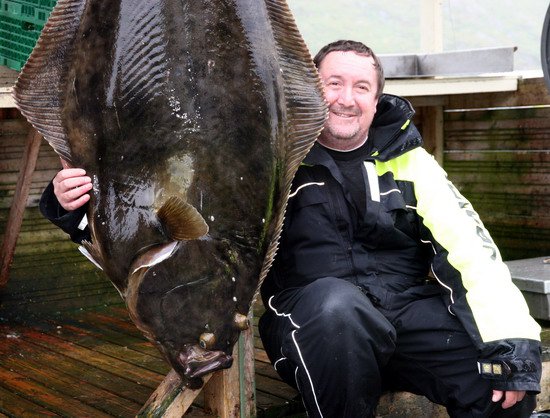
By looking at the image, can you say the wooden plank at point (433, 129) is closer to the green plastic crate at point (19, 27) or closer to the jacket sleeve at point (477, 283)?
the green plastic crate at point (19, 27)

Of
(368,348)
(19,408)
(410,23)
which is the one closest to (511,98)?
(368,348)

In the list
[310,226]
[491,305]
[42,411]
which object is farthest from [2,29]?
[491,305]

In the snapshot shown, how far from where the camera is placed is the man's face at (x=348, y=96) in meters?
3.35

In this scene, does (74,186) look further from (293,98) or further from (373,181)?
(373,181)

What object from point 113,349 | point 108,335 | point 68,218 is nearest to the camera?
point 68,218

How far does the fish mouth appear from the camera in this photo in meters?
2.48

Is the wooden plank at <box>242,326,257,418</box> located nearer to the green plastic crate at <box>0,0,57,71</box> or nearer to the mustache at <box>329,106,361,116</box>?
the mustache at <box>329,106,361,116</box>

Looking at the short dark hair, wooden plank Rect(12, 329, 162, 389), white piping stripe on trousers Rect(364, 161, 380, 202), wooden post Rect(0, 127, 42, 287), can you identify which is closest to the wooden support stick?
wooden plank Rect(12, 329, 162, 389)

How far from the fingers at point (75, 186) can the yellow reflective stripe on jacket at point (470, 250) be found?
1.25 metres

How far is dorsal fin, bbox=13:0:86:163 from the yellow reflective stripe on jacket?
4.32 ft

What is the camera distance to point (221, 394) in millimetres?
3592

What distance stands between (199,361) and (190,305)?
0.51ft

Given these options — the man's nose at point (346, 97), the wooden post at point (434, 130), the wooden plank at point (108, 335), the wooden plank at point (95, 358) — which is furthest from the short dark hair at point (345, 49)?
the wooden post at point (434, 130)

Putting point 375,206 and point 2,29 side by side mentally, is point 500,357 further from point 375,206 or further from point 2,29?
point 2,29
